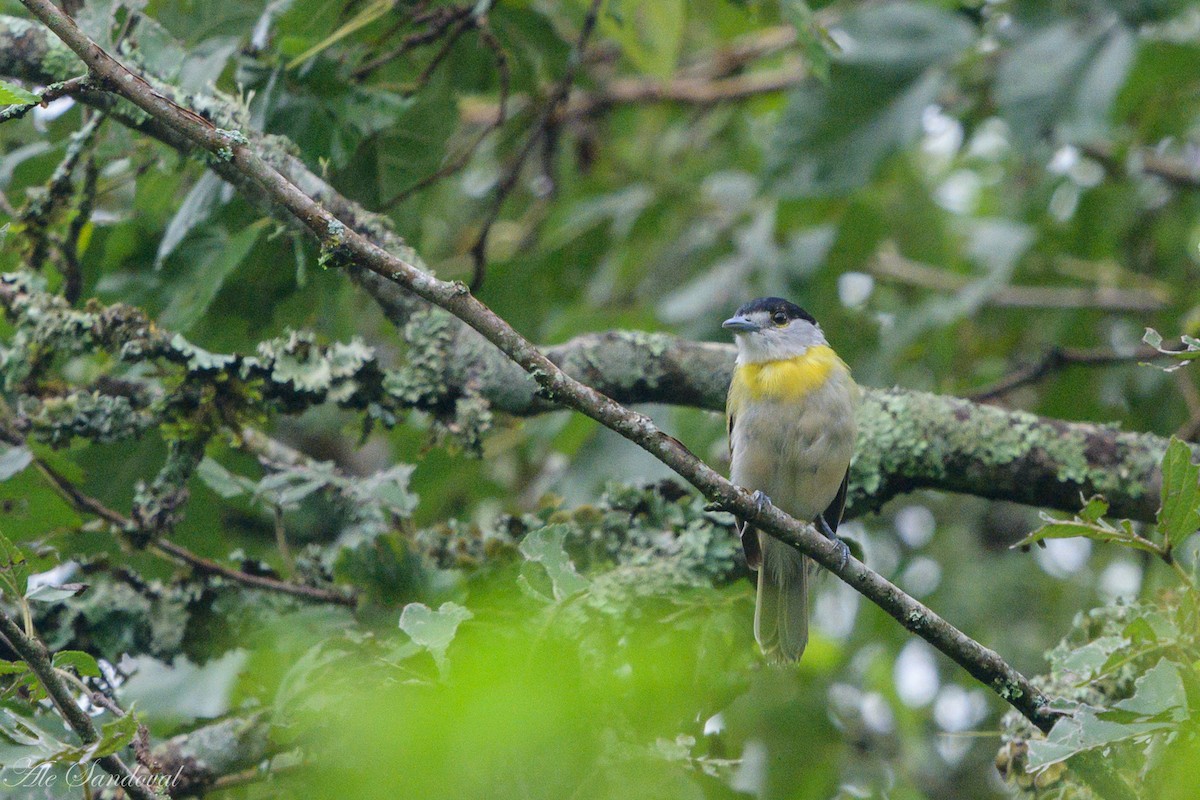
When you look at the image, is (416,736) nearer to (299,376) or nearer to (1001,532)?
(299,376)

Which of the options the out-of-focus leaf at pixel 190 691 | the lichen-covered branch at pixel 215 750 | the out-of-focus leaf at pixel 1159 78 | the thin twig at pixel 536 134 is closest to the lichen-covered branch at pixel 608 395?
the thin twig at pixel 536 134

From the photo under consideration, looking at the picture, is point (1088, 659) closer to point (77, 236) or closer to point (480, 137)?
point (480, 137)

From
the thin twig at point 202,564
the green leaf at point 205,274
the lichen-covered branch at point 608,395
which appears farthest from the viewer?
the thin twig at point 202,564

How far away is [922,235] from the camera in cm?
575

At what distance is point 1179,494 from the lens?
2332 mm

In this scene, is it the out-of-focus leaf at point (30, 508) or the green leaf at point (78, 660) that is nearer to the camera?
the green leaf at point (78, 660)

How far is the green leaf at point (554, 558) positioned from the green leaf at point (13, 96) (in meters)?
1.32

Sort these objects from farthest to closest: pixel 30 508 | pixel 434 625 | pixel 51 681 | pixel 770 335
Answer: pixel 770 335 → pixel 30 508 → pixel 434 625 → pixel 51 681

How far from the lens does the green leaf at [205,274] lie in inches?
129

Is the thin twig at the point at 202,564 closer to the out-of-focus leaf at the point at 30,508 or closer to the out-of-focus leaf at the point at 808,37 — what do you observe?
the out-of-focus leaf at the point at 30,508

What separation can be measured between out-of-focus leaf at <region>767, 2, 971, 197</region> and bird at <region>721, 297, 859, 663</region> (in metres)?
0.77

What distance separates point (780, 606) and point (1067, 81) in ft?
7.81

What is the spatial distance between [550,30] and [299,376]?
191 cm

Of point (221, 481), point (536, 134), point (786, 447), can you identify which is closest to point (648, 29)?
point (536, 134)
